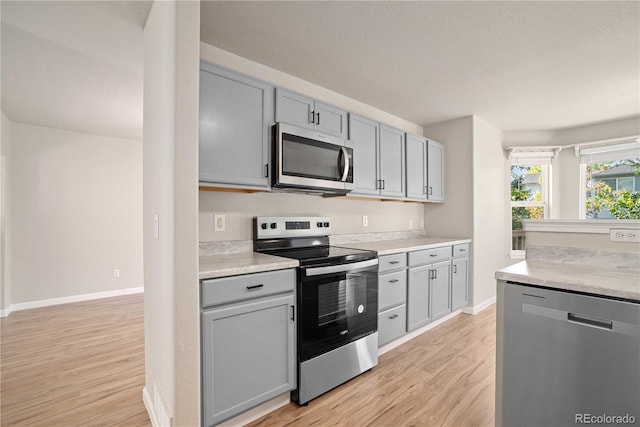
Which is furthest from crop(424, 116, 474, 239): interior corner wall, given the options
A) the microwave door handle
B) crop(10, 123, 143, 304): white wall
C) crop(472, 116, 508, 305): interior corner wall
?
crop(10, 123, 143, 304): white wall

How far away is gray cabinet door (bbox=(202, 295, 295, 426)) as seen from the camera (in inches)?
62.2

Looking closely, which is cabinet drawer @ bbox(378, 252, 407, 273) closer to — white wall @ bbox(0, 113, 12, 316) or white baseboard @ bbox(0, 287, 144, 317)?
white baseboard @ bbox(0, 287, 144, 317)

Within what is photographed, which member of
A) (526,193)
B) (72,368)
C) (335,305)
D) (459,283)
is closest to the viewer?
(335,305)

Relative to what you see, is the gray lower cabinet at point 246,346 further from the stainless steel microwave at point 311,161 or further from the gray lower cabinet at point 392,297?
the gray lower cabinet at point 392,297

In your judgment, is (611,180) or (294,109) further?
(611,180)

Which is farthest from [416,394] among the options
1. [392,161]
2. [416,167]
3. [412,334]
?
[416,167]

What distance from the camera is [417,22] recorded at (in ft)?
6.40

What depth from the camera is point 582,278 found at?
1414mm

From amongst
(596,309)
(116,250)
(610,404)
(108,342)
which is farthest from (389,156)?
(116,250)

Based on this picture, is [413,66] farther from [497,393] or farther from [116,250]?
[116,250]

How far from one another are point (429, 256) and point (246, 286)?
6.70 feet

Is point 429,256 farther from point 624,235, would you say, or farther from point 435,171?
point 624,235

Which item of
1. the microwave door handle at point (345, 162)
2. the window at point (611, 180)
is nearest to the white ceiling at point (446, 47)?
the microwave door handle at point (345, 162)

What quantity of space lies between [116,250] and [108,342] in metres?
2.18
